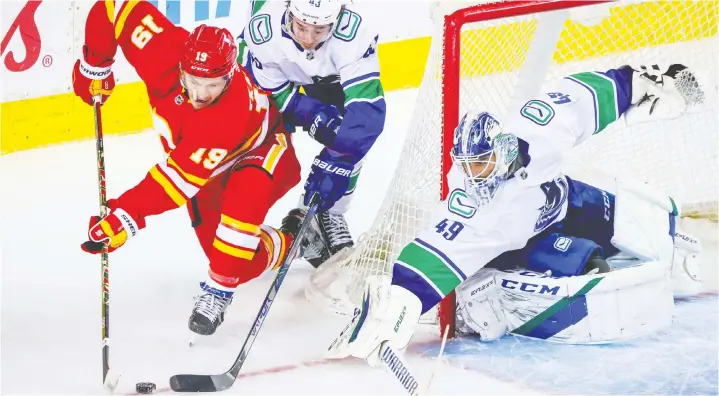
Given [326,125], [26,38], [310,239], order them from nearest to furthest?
[326,125], [310,239], [26,38]

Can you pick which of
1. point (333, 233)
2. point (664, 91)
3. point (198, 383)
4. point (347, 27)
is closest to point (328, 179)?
point (333, 233)

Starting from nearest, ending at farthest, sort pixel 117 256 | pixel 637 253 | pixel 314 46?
pixel 637 253, pixel 314 46, pixel 117 256

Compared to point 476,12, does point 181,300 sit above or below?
below

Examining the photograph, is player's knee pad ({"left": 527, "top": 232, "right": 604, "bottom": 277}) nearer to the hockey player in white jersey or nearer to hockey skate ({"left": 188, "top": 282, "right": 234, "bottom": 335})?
the hockey player in white jersey

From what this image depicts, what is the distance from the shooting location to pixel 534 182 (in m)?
2.82

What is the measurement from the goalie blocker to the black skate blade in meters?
0.63

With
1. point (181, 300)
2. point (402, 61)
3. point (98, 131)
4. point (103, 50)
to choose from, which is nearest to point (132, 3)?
point (103, 50)

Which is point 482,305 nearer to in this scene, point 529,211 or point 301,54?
point 529,211

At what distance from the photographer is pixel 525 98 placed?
3523mm

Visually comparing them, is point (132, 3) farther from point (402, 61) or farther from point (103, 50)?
point (402, 61)

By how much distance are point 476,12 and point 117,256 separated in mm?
1330

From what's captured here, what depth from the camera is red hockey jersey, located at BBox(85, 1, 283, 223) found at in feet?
9.61

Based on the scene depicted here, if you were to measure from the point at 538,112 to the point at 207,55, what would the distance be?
0.79 metres

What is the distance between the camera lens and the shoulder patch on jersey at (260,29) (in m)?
3.30
